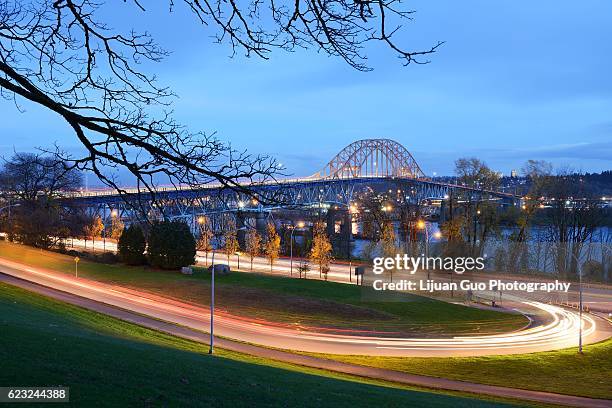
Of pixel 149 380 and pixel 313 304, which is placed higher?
pixel 149 380

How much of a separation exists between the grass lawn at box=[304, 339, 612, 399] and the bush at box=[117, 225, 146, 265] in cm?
2971

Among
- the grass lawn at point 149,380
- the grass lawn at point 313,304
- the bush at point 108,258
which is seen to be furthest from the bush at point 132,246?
the grass lawn at point 149,380

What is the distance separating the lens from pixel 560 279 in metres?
50.4

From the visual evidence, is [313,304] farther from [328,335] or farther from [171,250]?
[171,250]

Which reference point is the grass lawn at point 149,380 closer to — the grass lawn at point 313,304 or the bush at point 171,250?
the grass lawn at point 313,304

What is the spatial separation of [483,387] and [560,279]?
32.0 m

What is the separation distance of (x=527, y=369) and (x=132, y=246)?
3575 cm

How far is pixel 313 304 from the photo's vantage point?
121 ft

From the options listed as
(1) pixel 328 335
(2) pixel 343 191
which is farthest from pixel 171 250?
(2) pixel 343 191

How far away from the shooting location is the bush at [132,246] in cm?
5100

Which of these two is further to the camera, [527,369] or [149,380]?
[527,369]

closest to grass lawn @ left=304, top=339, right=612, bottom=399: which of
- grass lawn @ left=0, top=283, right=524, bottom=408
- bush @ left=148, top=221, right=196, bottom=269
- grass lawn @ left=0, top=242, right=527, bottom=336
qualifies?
grass lawn @ left=0, top=242, right=527, bottom=336

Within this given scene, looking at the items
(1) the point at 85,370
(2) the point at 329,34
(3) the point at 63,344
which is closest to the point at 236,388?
(1) the point at 85,370

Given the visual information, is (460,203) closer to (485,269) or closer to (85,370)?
(485,269)
